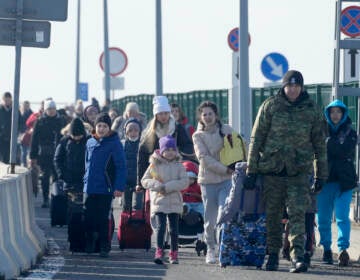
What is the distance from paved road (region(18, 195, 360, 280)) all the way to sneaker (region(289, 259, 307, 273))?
0.23ft

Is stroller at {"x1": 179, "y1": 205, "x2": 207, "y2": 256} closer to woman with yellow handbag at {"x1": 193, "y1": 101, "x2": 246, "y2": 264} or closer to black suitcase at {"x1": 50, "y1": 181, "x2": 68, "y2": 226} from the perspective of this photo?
woman with yellow handbag at {"x1": 193, "y1": 101, "x2": 246, "y2": 264}

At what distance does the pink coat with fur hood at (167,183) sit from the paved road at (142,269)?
0.62m

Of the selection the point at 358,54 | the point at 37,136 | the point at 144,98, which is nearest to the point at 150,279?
the point at 358,54

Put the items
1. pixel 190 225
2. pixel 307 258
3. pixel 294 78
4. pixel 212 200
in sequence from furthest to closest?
pixel 190 225
pixel 212 200
pixel 307 258
pixel 294 78

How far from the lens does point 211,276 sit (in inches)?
627

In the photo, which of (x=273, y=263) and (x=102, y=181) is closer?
(x=273, y=263)

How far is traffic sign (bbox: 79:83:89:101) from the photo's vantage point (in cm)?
5834

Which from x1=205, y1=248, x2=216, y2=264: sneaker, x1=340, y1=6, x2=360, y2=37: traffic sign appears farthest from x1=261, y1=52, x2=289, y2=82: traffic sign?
x1=205, y1=248, x2=216, y2=264: sneaker

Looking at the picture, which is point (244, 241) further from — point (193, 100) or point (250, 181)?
point (193, 100)

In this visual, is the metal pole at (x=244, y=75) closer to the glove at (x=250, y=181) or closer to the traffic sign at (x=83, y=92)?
the glove at (x=250, y=181)

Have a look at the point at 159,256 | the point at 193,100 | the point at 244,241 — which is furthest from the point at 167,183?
the point at 193,100

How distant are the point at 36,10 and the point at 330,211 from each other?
14.2 feet

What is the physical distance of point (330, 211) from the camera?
59.7ft

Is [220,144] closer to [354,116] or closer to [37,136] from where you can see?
[354,116]
